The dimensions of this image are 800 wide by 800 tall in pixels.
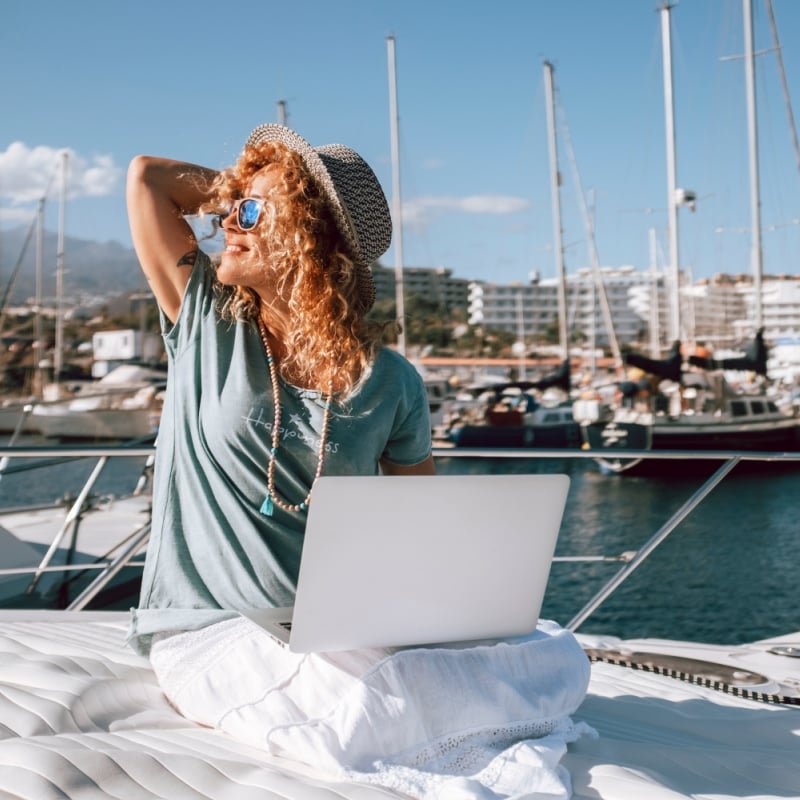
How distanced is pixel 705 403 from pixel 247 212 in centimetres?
2281

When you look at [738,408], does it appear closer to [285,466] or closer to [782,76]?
A: [782,76]

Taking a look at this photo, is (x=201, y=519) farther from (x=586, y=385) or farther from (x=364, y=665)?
(x=586, y=385)

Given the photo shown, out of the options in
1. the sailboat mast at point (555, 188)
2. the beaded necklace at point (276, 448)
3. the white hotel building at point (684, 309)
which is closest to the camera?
the beaded necklace at point (276, 448)

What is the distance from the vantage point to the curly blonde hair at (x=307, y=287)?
1727 mm

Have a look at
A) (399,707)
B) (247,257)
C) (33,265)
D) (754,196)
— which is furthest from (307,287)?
(33,265)

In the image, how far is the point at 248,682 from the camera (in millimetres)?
1526

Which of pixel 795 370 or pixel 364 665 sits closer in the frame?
pixel 364 665

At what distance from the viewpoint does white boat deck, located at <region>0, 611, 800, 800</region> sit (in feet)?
4.41

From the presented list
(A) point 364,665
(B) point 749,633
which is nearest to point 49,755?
(A) point 364,665

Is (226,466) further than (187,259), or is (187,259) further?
(187,259)

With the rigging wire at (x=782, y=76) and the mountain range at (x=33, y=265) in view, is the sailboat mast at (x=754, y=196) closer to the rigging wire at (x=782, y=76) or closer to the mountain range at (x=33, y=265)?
the rigging wire at (x=782, y=76)

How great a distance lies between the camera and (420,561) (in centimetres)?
144

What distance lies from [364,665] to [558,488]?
380 mm

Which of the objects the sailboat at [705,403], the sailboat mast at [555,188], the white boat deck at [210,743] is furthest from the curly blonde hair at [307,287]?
the sailboat mast at [555,188]
